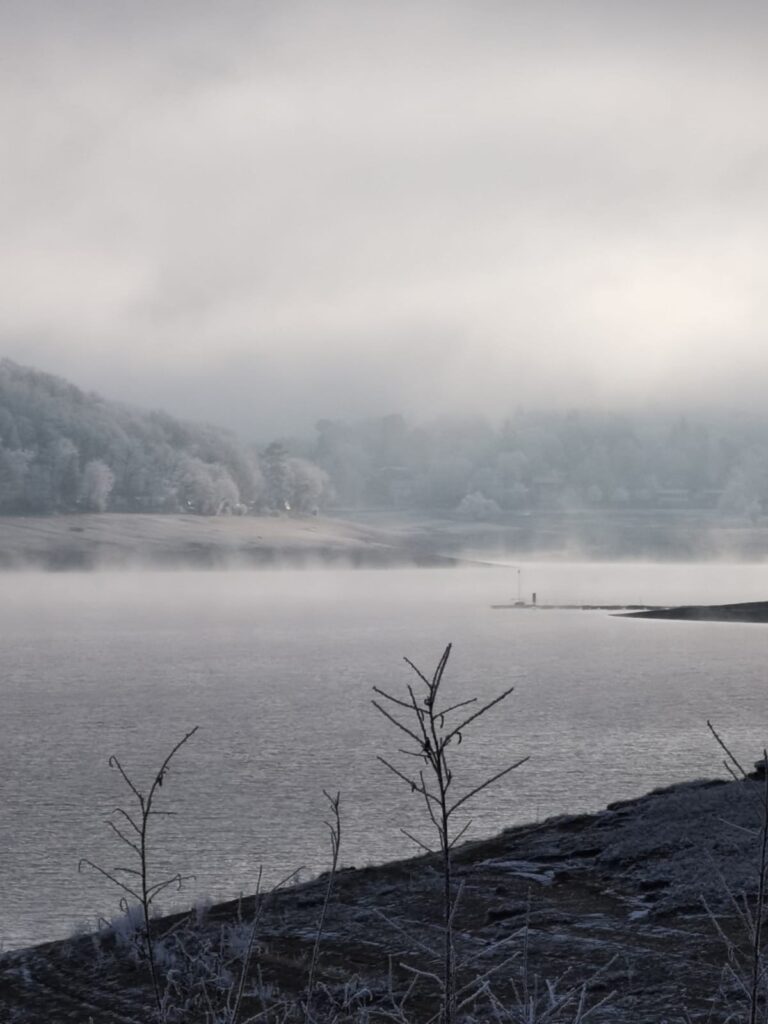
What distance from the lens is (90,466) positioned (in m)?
175

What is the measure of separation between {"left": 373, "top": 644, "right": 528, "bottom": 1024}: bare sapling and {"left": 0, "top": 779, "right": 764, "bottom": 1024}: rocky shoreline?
1.38 ft

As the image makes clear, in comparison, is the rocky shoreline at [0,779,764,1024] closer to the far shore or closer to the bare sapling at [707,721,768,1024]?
the bare sapling at [707,721,768,1024]

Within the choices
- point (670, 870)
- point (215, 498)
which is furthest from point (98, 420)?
point (670, 870)

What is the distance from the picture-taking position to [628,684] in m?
48.0

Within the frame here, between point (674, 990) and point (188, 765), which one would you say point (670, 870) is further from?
point (188, 765)

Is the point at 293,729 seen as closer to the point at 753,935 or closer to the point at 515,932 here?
the point at 515,932

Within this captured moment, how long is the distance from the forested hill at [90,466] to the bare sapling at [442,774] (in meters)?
134

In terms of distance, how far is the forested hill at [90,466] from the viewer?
17412cm

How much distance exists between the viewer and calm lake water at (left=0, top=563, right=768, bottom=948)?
63.2 feet

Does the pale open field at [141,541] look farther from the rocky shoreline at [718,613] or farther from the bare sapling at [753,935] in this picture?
the bare sapling at [753,935]

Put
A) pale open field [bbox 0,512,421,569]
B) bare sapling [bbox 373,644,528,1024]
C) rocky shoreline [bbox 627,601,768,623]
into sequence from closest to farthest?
bare sapling [bbox 373,644,528,1024] < rocky shoreline [bbox 627,601,768,623] < pale open field [bbox 0,512,421,569]

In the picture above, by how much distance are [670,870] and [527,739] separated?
64.9ft

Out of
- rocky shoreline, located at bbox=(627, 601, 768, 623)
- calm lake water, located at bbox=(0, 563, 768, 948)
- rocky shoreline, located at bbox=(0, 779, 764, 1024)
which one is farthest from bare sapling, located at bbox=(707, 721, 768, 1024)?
rocky shoreline, located at bbox=(627, 601, 768, 623)

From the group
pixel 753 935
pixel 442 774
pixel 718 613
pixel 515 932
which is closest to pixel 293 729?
pixel 515 932
